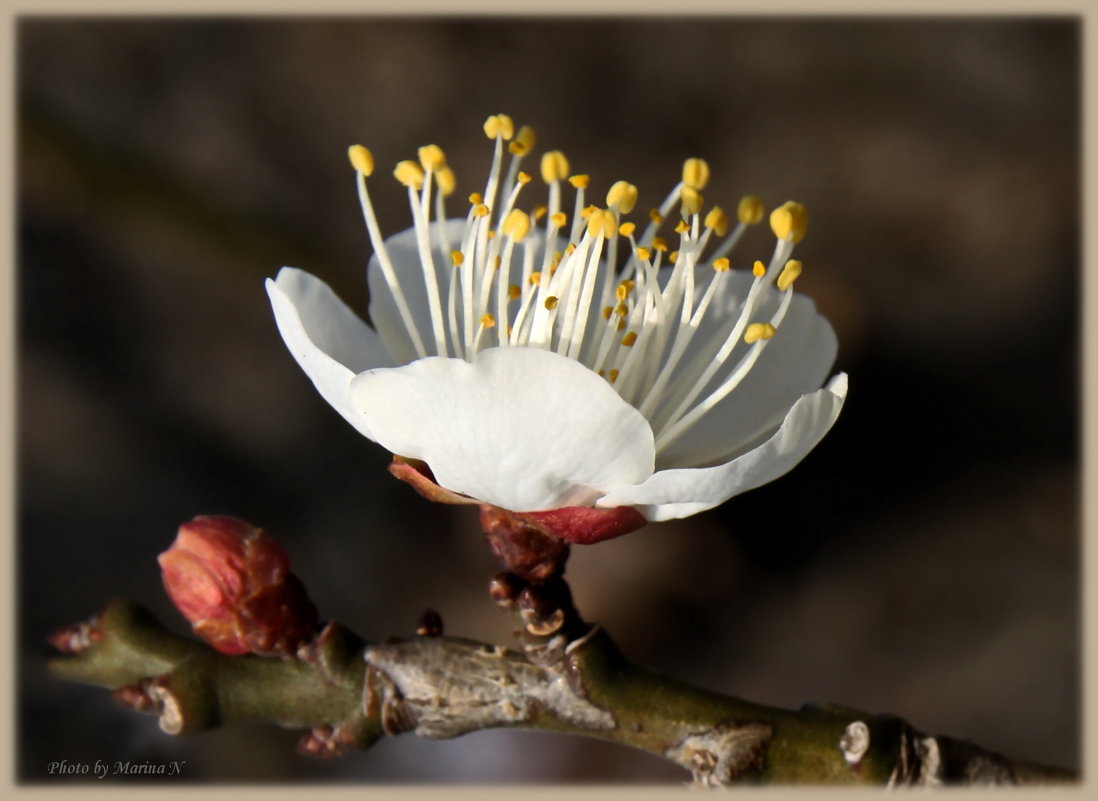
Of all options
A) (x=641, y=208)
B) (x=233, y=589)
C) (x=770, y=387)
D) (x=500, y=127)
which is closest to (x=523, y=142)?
(x=500, y=127)

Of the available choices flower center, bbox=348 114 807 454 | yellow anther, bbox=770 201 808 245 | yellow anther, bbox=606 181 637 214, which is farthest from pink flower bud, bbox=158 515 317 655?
yellow anther, bbox=770 201 808 245

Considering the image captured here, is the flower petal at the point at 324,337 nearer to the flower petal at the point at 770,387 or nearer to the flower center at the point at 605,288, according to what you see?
the flower center at the point at 605,288

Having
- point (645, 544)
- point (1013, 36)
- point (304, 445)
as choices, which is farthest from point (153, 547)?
point (1013, 36)

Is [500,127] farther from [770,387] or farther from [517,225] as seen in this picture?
[770,387]

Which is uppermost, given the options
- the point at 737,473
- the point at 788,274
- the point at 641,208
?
the point at 641,208

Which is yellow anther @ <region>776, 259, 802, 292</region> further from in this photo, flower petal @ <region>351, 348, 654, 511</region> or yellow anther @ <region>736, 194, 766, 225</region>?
flower petal @ <region>351, 348, 654, 511</region>

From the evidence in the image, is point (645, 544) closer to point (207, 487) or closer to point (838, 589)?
point (838, 589)

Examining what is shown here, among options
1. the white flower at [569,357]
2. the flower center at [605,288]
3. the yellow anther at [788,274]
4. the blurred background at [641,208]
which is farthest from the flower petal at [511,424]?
the blurred background at [641,208]
